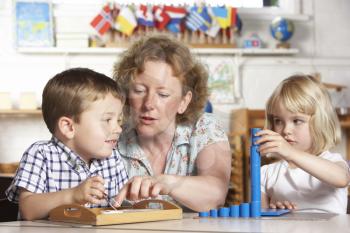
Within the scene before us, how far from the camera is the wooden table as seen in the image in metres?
0.59

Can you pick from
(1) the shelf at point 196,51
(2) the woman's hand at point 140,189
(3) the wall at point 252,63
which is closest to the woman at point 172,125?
(2) the woman's hand at point 140,189

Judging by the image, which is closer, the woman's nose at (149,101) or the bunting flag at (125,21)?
the woman's nose at (149,101)

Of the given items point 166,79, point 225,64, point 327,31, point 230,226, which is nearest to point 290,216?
point 230,226

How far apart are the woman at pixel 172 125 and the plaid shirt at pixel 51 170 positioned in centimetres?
9

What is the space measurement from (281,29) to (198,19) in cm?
42

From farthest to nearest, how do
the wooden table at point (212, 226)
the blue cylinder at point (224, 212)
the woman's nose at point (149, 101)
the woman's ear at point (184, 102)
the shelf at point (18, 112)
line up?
1. the shelf at point (18, 112)
2. the woman's ear at point (184, 102)
3. the woman's nose at point (149, 101)
4. the blue cylinder at point (224, 212)
5. the wooden table at point (212, 226)

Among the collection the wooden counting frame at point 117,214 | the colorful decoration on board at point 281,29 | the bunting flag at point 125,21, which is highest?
the bunting flag at point 125,21

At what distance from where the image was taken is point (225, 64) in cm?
322

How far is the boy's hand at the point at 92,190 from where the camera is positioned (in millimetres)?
654

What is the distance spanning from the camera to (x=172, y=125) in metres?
1.00

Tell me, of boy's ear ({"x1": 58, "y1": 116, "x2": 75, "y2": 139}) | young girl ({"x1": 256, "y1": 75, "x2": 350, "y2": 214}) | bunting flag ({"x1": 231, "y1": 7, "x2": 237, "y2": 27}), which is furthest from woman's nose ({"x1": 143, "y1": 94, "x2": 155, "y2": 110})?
bunting flag ({"x1": 231, "y1": 7, "x2": 237, "y2": 27})

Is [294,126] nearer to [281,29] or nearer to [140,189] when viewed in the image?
[140,189]

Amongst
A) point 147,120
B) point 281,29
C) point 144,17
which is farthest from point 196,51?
point 147,120

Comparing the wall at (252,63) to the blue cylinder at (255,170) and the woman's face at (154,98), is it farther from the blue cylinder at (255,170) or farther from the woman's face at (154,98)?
the blue cylinder at (255,170)
